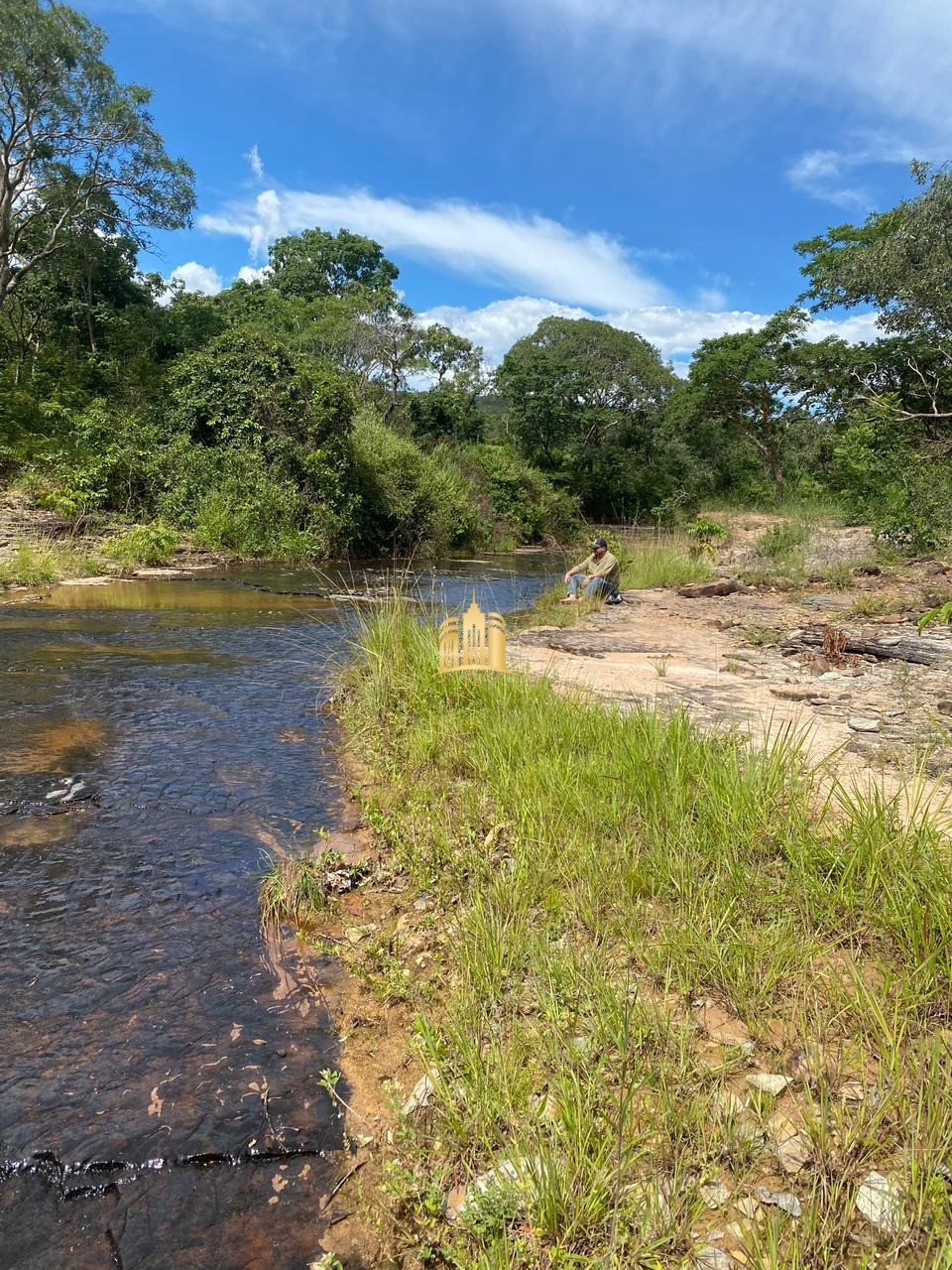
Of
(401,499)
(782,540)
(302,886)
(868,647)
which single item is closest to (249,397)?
(401,499)

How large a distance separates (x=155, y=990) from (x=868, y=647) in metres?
6.33

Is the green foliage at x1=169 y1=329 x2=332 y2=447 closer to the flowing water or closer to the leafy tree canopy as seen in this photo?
the flowing water

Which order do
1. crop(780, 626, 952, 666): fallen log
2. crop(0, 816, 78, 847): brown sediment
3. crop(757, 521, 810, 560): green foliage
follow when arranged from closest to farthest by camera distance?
crop(0, 816, 78, 847): brown sediment
crop(780, 626, 952, 666): fallen log
crop(757, 521, 810, 560): green foliage

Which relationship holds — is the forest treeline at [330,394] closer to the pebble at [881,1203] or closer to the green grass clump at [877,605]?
the green grass clump at [877,605]

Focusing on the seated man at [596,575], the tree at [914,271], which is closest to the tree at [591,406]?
the tree at [914,271]

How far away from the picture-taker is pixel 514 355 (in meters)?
37.2

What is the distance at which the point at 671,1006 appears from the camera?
2.16 metres

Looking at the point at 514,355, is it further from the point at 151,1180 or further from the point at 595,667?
the point at 151,1180

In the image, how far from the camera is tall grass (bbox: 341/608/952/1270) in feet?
5.22

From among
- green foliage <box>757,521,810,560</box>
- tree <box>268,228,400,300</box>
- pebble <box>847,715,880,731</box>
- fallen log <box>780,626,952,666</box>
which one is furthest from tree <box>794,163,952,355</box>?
tree <box>268,228,400,300</box>

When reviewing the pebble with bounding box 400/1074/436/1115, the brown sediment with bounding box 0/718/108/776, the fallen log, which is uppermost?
the fallen log

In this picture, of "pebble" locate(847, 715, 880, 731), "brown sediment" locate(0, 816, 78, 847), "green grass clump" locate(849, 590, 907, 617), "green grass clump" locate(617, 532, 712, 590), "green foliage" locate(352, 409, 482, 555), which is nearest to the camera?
"brown sediment" locate(0, 816, 78, 847)

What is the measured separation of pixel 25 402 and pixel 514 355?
2473 cm

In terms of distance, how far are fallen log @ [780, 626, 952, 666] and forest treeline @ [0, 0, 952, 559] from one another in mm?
5826
